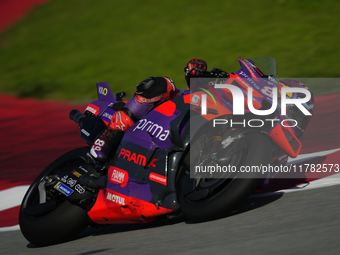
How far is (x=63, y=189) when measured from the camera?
305 cm

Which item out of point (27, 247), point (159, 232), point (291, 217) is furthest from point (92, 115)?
point (291, 217)

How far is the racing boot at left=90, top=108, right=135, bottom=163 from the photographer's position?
2.94 meters

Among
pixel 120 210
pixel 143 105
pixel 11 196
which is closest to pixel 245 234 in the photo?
pixel 120 210

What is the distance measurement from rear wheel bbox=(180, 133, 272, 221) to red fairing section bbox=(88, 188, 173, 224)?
0.25 meters

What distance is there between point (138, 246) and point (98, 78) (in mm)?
8887

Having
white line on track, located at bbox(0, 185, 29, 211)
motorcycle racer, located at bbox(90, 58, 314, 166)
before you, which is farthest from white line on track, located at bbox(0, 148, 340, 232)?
motorcycle racer, located at bbox(90, 58, 314, 166)

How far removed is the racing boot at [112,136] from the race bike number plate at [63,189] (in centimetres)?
30

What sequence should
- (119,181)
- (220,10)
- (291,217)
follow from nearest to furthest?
(291,217), (119,181), (220,10)

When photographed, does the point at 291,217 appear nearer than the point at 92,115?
Yes

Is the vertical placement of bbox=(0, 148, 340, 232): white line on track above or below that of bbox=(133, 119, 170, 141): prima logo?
below

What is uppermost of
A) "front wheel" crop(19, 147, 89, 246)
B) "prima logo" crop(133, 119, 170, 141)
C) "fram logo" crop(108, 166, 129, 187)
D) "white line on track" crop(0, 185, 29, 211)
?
"prima logo" crop(133, 119, 170, 141)

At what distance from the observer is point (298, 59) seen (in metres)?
9.20

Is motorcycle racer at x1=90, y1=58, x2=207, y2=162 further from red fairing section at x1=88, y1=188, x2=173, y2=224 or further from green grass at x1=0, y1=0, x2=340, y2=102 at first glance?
green grass at x1=0, y1=0, x2=340, y2=102

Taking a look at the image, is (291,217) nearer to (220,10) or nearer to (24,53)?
(220,10)
